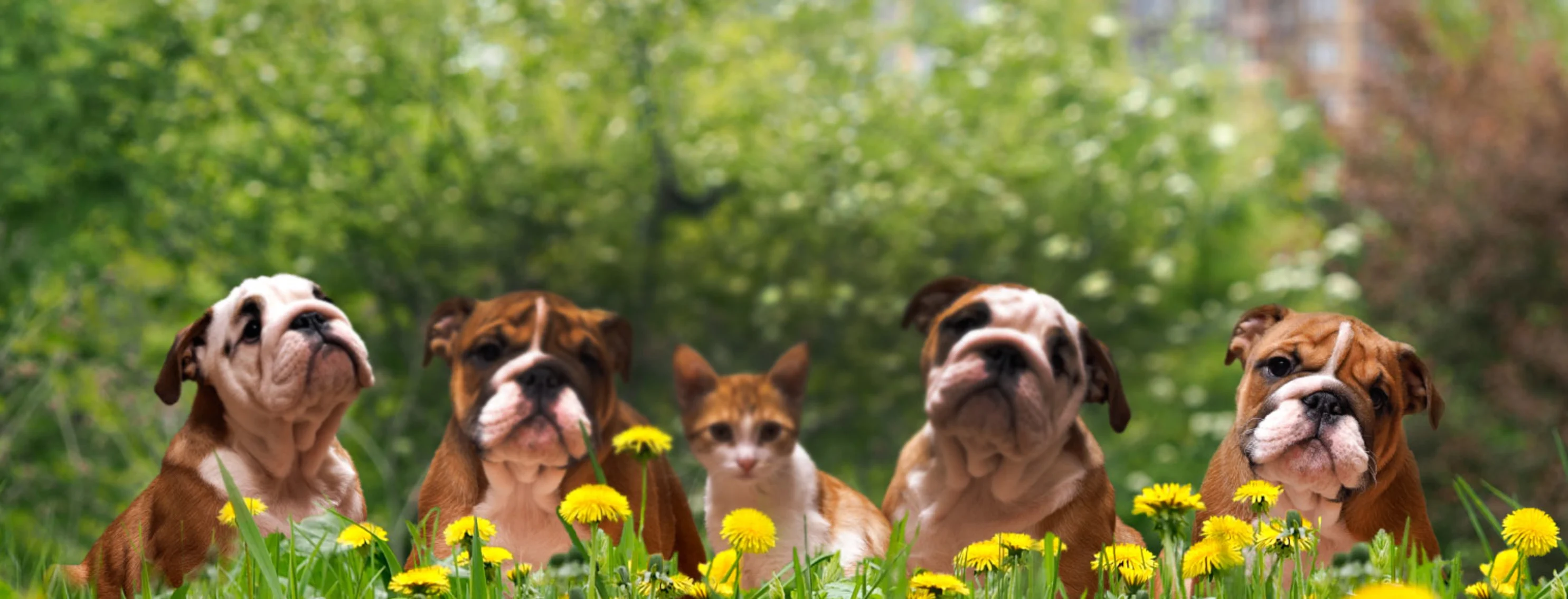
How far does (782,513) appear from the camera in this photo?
3383 millimetres

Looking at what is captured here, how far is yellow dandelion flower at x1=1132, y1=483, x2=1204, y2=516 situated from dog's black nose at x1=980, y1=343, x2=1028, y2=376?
706mm

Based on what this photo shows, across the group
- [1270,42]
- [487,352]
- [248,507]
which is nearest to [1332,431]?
[487,352]

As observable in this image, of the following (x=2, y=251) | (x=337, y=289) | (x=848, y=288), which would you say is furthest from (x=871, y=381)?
(x=2, y=251)

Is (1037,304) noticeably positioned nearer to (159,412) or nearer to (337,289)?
(159,412)

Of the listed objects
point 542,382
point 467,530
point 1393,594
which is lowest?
point 467,530

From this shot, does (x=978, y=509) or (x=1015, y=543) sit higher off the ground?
(x=1015, y=543)

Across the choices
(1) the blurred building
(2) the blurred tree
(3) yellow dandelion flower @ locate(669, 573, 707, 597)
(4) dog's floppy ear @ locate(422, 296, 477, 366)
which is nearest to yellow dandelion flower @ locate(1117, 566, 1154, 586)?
(3) yellow dandelion flower @ locate(669, 573, 707, 597)

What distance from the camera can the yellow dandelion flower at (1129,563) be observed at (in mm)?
2420

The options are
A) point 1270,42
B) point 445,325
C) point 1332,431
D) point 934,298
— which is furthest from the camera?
point 1270,42

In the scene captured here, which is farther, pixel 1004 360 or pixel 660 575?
pixel 1004 360

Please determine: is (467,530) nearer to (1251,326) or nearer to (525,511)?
(525,511)

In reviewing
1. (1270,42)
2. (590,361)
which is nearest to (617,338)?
(590,361)

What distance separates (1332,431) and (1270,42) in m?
15.0

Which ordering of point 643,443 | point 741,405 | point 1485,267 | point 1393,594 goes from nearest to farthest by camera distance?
1. point 1393,594
2. point 643,443
3. point 741,405
4. point 1485,267
